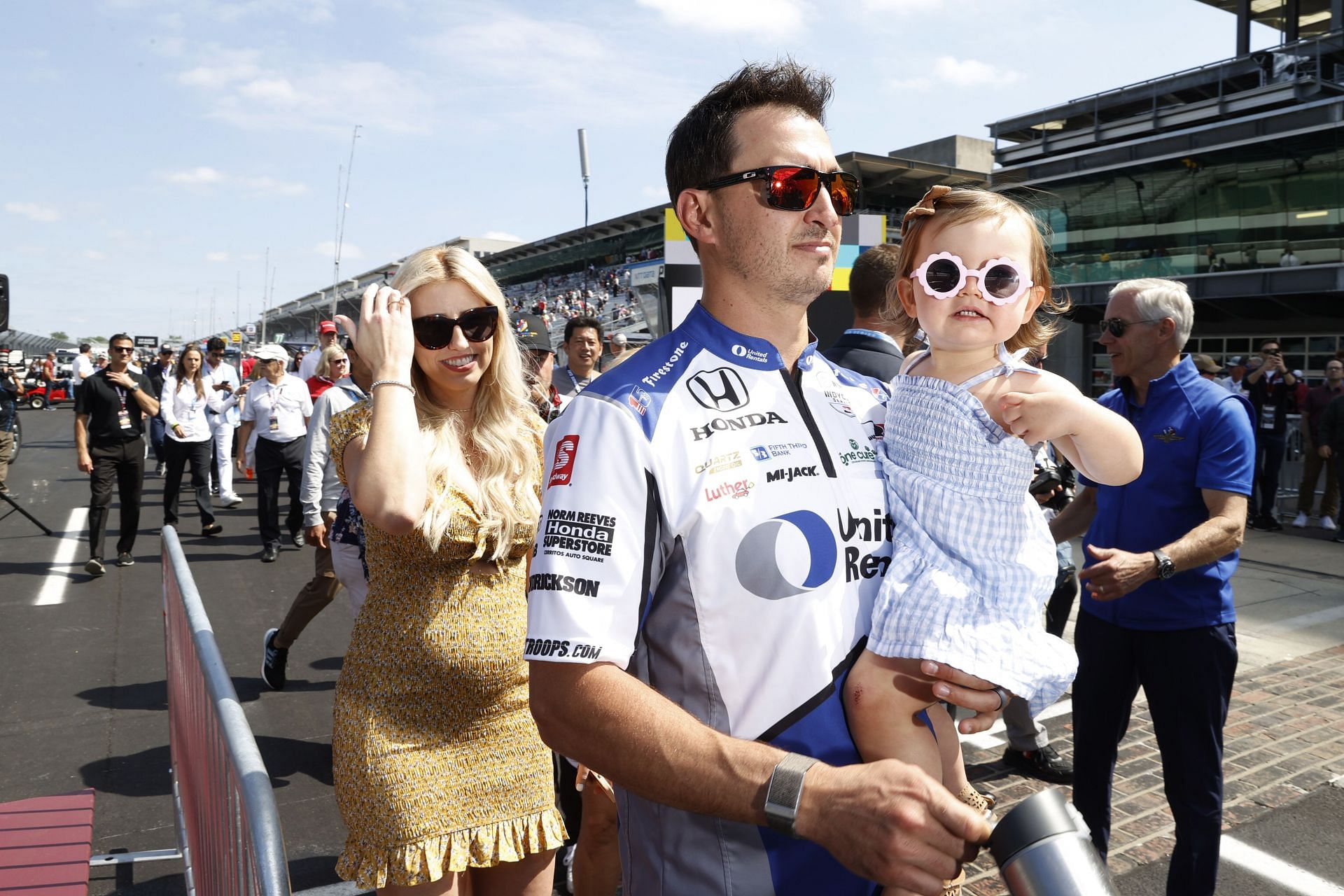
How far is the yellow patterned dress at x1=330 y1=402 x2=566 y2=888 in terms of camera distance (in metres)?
2.31

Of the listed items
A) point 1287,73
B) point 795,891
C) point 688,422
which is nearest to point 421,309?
point 688,422

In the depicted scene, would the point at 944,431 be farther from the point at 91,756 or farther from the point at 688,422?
the point at 91,756

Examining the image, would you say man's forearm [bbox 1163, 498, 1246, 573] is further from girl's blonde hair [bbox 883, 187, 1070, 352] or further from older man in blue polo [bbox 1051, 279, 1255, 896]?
girl's blonde hair [bbox 883, 187, 1070, 352]

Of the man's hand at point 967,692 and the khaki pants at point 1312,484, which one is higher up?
the man's hand at point 967,692

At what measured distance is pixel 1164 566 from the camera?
131 inches

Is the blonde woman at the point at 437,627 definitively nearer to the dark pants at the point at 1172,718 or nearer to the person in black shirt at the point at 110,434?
the dark pants at the point at 1172,718

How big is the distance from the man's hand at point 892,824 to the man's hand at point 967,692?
0.76 feet

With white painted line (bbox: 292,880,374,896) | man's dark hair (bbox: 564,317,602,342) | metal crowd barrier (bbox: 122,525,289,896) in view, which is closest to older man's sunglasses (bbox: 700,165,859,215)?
metal crowd barrier (bbox: 122,525,289,896)

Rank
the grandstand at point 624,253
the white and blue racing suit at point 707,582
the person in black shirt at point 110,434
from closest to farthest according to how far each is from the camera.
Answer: the white and blue racing suit at point 707,582 → the person in black shirt at point 110,434 → the grandstand at point 624,253

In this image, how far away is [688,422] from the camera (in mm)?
1586

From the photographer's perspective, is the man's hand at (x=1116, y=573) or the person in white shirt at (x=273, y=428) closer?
the man's hand at (x=1116, y=573)

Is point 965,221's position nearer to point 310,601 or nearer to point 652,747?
point 652,747

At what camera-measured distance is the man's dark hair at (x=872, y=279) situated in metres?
4.19

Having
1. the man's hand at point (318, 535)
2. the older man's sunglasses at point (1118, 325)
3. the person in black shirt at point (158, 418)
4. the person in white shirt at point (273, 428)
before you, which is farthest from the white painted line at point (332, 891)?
the person in black shirt at point (158, 418)
